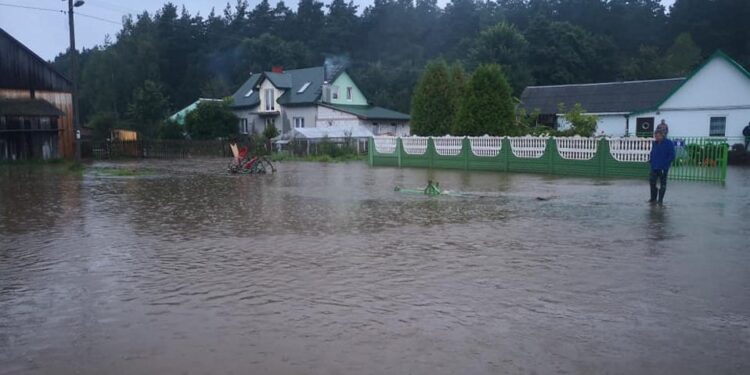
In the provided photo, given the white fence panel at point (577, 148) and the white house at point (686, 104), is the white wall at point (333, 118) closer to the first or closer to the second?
the white house at point (686, 104)

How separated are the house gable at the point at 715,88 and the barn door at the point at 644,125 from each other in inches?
61.0

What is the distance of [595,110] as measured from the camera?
129 ft

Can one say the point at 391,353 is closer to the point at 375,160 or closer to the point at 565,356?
the point at 565,356

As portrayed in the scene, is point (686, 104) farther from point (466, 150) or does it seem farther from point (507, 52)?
point (507, 52)

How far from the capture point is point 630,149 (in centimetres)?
2159

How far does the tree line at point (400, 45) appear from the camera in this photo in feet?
206

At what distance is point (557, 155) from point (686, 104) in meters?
14.2

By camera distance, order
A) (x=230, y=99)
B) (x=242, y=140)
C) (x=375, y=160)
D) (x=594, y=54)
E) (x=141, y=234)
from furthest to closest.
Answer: (x=594, y=54) → (x=230, y=99) → (x=242, y=140) → (x=375, y=160) → (x=141, y=234)

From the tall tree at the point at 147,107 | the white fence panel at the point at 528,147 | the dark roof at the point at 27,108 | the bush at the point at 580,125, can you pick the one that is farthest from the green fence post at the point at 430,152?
the tall tree at the point at 147,107

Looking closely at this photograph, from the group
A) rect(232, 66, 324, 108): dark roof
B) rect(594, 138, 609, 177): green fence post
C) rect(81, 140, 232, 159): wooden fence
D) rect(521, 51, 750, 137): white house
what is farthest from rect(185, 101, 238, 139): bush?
rect(594, 138, 609, 177): green fence post

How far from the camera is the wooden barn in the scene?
35562mm

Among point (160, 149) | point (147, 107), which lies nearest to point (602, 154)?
point (160, 149)

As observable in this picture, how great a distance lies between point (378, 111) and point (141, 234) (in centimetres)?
4274

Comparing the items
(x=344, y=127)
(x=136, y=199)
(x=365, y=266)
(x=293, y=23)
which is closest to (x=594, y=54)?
(x=344, y=127)
